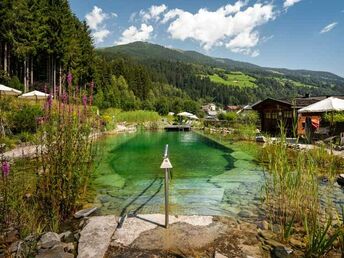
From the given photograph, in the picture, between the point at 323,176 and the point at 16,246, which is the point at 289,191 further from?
the point at 323,176

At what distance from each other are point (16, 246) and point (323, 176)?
820cm

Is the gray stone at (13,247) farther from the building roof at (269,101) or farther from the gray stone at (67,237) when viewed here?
the building roof at (269,101)

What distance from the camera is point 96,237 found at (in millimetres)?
4258

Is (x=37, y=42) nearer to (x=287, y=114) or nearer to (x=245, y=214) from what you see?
(x=287, y=114)

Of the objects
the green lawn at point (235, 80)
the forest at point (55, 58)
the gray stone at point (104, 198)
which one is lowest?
the gray stone at point (104, 198)

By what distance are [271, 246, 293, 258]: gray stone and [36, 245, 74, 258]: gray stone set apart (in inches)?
104

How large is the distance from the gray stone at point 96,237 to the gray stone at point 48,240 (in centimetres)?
32

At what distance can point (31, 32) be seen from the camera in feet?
92.3

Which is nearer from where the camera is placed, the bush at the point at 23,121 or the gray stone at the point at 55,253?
the gray stone at the point at 55,253

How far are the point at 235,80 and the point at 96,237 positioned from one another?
445 ft

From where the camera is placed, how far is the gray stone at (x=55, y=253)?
366 centimetres

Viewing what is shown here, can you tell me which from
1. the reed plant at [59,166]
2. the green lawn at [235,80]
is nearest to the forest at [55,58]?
the reed plant at [59,166]

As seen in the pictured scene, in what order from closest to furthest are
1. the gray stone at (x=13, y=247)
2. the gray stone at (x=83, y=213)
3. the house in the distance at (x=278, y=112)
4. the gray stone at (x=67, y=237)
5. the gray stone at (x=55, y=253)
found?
the gray stone at (x=55, y=253)
the gray stone at (x=13, y=247)
the gray stone at (x=67, y=237)
the gray stone at (x=83, y=213)
the house in the distance at (x=278, y=112)

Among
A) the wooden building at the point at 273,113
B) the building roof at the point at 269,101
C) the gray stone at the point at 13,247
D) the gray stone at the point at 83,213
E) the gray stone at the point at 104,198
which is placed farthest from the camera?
the wooden building at the point at 273,113
